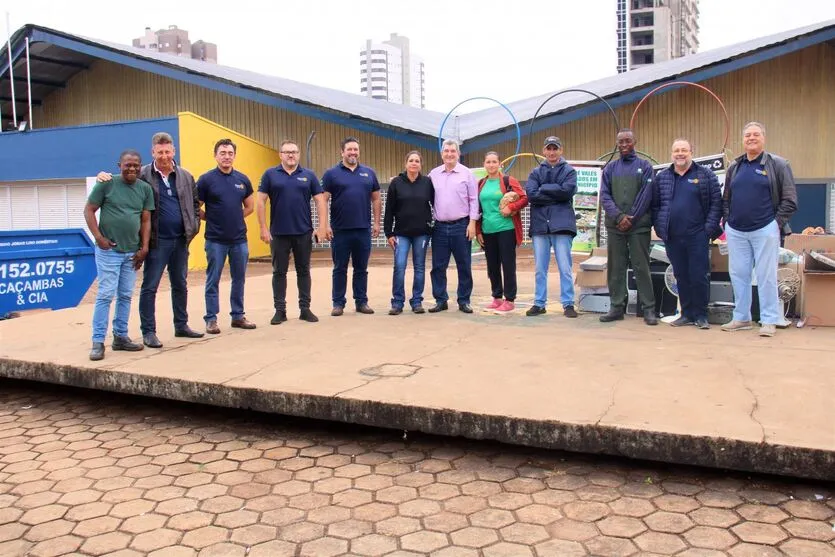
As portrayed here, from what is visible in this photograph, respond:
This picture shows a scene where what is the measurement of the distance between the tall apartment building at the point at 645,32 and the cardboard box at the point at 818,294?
78.0 meters

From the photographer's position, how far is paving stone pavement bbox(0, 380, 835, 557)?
281 cm

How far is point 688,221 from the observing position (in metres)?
6.04

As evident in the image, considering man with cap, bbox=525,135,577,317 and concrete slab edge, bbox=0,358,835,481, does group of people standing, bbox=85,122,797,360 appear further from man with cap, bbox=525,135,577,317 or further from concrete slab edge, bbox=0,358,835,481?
concrete slab edge, bbox=0,358,835,481

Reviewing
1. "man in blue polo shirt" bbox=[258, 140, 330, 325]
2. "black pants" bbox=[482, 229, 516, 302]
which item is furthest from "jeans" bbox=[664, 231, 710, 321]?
"man in blue polo shirt" bbox=[258, 140, 330, 325]

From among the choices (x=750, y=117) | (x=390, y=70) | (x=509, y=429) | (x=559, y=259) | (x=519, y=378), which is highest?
(x=390, y=70)

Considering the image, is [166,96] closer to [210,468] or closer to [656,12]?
[210,468]

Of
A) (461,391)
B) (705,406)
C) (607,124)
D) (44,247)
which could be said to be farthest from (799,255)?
(607,124)

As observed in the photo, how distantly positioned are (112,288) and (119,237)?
0.38 metres

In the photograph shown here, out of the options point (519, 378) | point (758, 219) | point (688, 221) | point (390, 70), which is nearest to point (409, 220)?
point (688, 221)

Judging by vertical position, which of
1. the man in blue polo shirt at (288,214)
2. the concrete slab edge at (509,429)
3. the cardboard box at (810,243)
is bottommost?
the concrete slab edge at (509,429)

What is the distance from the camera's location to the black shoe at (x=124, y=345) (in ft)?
17.5

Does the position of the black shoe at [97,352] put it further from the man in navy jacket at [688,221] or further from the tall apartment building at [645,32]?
the tall apartment building at [645,32]

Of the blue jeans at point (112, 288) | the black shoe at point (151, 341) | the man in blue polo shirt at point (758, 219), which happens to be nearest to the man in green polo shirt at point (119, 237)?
the blue jeans at point (112, 288)

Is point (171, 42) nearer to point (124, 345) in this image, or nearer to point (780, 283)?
point (124, 345)
